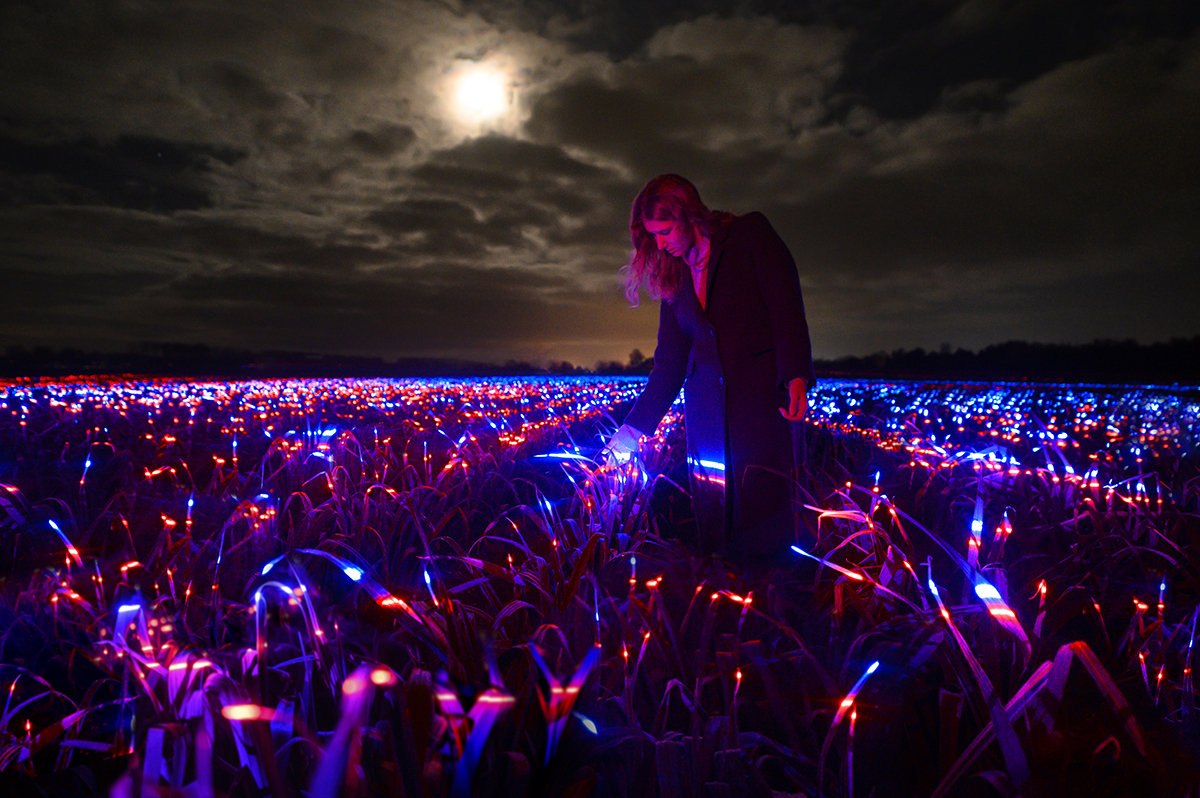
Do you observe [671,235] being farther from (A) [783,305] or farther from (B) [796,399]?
(B) [796,399]

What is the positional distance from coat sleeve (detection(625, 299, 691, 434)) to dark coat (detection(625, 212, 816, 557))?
321 mm

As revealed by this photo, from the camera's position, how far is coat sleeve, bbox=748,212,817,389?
284 centimetres

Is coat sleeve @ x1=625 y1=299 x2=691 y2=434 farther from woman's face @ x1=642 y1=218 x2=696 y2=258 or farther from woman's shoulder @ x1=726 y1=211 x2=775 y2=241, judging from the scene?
woman's shoulder @ x1=726 y1=211 x2=775 y2=241

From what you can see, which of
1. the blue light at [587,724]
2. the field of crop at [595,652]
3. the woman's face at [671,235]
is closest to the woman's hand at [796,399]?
the field of crop at [595,652]

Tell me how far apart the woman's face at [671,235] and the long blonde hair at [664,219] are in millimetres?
19

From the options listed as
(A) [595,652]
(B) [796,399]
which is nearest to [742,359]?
(B) [796,399]

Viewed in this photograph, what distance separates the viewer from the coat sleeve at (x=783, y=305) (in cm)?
284

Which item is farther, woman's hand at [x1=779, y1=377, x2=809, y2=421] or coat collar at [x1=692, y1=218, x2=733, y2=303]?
coat collar at [x1=692, y1=218, x2=733, y2=303]

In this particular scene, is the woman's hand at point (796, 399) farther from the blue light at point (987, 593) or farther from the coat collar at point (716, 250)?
the blue light at point (987, 593)

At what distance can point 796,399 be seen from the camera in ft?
9.42

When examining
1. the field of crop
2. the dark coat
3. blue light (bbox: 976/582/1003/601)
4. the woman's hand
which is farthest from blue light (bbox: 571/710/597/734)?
the woman's hand

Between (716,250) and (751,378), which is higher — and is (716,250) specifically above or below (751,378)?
above

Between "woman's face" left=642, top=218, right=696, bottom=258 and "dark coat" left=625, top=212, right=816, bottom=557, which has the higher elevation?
"woman's face" left=642, top=218, right=696, bottom=258

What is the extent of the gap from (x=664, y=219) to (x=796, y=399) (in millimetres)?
1107
